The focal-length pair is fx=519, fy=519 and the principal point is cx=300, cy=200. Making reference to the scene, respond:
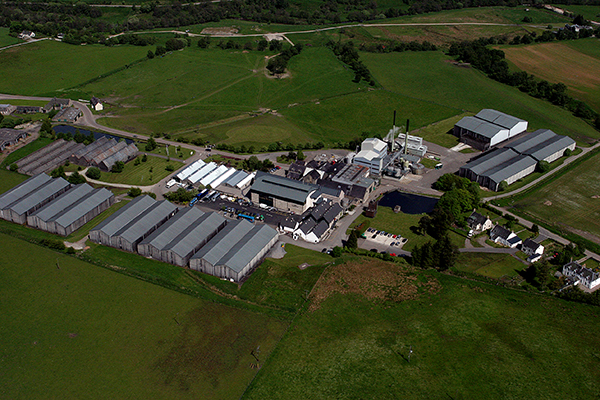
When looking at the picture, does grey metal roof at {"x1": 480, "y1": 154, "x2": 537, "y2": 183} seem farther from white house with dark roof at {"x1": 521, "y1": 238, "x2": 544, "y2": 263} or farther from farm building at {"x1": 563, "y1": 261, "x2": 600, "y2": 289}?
farm building at {"x1": 563, "y1": 261, "x2": 600, "y2": 289}

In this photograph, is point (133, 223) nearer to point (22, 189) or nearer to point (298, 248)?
point (22, 189)

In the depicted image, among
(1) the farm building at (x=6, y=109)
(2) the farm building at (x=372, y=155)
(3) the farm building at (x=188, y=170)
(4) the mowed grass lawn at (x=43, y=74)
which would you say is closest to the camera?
(3) the farm building at (x=188, y=170)

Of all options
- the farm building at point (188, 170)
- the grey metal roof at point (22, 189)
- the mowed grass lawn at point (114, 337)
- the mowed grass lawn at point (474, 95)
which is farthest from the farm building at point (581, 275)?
the grey metal roof at point (22, 189)

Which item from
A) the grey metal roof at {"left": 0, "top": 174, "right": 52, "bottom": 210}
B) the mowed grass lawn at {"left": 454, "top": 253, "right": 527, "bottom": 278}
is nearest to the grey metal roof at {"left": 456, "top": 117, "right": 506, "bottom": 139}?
the mowed grass lawn at {"left": 454, "top": 253, "right": 527, "bottom": 278}

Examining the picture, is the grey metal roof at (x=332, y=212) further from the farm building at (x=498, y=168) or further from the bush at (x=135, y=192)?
the bush at (x=135, y=192)

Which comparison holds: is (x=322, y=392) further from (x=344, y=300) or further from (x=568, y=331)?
(x=568, y=331)
